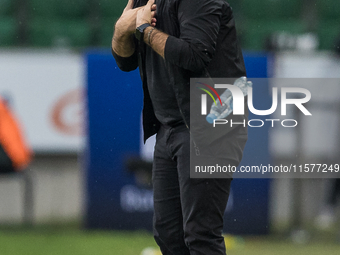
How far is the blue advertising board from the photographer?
13.2ft

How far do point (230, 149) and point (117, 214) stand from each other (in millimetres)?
2156

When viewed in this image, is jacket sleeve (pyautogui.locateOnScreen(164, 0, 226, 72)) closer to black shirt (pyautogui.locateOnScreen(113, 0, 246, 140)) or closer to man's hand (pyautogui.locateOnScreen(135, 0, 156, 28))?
black shirt (pyautogui.locateOnScreen(113, 0, 246, 140))

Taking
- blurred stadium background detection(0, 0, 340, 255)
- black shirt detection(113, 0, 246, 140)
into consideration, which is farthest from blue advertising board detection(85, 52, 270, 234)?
black shirt detection(113, 0, 246, 140)

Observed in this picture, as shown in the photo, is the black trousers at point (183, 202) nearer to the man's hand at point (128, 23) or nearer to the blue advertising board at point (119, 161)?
the man's hand at point (128, 23)

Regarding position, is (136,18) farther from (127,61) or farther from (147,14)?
(127,61)

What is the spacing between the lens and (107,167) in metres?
4.12

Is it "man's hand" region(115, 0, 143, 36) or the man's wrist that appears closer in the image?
the man's wrist

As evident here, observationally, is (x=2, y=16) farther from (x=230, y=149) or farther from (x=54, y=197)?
(x=230, y=149)

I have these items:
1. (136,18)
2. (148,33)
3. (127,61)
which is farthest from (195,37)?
(127,61)

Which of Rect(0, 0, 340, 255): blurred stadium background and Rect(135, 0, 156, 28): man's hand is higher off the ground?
Rect(135, 0, 156, 28): man's hand

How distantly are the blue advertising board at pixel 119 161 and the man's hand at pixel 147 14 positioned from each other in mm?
1851

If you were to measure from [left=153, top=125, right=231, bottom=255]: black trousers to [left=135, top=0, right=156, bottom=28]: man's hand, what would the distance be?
0.47m

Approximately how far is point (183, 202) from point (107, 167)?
2109mm

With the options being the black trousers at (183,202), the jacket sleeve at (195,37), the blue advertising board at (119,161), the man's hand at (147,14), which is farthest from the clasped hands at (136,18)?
the blue advertising board at (119,161)
